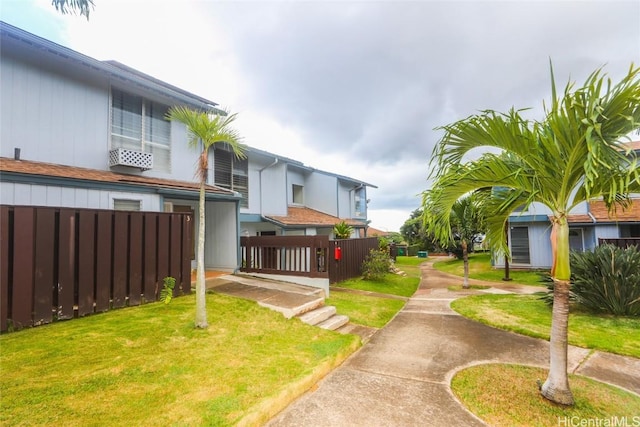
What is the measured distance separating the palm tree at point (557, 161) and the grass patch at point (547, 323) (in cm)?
277

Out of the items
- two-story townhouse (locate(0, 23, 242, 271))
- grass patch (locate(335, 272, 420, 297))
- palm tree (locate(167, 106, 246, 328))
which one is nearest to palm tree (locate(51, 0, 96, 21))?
palm tree (locate(167, 106, 246, 328))

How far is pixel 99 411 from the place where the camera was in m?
2.77

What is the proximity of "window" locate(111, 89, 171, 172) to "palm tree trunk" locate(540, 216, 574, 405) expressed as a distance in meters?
10.6

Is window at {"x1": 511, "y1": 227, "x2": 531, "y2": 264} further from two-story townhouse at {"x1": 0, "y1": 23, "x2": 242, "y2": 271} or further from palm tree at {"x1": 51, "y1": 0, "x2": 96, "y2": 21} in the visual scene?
palm tree at {"x1": 51, "y1": 0, "x2": 96, "y2": 21}

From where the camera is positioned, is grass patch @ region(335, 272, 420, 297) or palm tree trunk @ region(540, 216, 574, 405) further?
grass patch @ region(335, 272, 420, 297)

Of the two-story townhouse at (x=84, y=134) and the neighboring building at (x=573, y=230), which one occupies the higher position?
the two-story townhouse at (x=84, y=134)

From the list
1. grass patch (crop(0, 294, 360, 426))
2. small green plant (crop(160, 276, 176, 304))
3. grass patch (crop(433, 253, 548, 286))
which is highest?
small green plant (crop(160, 276, 176, 304))

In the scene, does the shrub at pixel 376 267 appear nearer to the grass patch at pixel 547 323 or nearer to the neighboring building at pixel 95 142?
the grass patch at pixel 547 323

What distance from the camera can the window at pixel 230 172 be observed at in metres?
12.1

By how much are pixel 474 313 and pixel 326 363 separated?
504 centimetres

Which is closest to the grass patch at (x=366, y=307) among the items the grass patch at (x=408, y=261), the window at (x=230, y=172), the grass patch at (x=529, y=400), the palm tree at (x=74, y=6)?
the grass patch at (x=529, y=400)

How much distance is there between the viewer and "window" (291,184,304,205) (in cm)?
1873

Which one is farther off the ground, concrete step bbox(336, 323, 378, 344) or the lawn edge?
the lawn edge

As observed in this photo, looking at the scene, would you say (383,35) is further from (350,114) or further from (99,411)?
(99,411)
